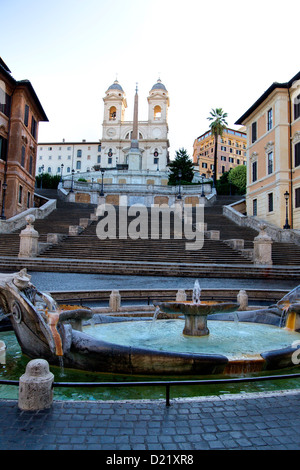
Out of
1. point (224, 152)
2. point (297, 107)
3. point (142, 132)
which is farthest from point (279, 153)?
point (224, 152)

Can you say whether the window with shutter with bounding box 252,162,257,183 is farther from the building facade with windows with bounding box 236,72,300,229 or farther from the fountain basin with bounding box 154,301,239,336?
the fountain basin with bounding box 154,301,239,336

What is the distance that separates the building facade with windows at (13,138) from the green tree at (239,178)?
38314mm

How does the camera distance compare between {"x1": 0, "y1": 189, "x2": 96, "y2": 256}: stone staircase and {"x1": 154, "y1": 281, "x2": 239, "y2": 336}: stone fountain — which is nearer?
{"x1": 154, "y1": 281, "x2": 239, "y2": 336}: stone fountain

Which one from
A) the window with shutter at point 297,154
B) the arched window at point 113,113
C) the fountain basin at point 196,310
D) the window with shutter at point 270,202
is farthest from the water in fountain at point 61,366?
the arched window at point 113,113

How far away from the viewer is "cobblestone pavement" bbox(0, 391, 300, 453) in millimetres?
3268

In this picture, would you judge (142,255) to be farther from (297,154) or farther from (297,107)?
(297,107)

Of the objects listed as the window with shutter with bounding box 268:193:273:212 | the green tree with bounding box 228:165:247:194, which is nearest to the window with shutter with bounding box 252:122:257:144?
the window with shutter with bounding box 268:193:273:212

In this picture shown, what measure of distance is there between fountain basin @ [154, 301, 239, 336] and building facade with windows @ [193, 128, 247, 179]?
322 feet

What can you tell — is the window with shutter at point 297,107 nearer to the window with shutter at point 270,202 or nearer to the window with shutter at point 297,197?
the window with shutter at point 297,197

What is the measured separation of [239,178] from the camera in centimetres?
6172

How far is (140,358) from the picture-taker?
17.5 feet

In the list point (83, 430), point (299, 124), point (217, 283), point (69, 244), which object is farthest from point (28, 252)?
point (299, 124)

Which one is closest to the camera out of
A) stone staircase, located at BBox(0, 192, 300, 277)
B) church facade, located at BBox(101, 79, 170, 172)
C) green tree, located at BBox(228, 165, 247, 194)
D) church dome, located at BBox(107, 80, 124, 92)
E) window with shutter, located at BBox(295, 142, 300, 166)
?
stone staircase, located at BBox(0, 192, 300, 277)
